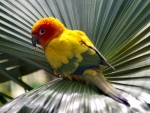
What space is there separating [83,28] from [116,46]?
0.16m

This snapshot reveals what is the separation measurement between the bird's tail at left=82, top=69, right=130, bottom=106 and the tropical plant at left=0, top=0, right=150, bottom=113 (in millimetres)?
20

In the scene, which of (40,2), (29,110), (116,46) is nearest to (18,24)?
(40,2)

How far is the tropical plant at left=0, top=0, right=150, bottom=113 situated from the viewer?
743 mm

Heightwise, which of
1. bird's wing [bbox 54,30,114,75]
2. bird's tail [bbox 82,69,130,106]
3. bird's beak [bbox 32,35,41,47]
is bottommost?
bird's tail [bbox 82,69,130,106]

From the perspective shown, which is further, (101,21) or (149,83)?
(101,21)

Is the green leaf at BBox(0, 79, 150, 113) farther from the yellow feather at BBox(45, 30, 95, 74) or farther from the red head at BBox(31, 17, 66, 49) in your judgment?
the red head at BBox(31, 17, 66, 49)

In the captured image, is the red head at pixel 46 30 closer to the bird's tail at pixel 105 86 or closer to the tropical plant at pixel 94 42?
the tropical plant at pixel 94 42

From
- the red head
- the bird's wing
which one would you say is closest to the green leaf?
the bird's wing

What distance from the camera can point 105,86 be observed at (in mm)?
848

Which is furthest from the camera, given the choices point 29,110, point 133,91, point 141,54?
point 141,54

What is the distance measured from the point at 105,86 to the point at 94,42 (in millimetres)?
277

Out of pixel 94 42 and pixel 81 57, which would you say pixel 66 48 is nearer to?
pixel 81 57

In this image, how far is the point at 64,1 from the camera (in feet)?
3.84

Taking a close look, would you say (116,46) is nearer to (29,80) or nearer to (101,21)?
(101,21)
